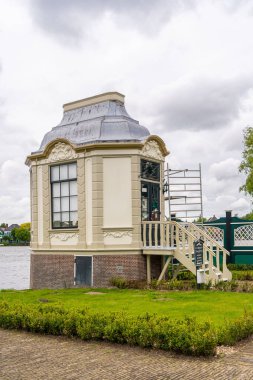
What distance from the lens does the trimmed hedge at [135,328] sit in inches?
273

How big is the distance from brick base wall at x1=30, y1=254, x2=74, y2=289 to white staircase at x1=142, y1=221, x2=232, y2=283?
2.78 metres

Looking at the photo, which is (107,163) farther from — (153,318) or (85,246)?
(153,318)

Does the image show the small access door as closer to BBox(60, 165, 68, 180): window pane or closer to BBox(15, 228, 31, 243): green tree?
BBox(60, 165, 68, 180): window pane

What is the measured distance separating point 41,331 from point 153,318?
2214 millimetres

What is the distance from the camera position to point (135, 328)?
24.5 ft

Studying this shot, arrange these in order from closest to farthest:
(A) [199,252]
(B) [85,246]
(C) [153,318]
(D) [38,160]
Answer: (C) [153,318], (A) [199,252], (B) [85,246], (D) [38,160]

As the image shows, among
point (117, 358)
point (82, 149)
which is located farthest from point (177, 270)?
point (117, 358)

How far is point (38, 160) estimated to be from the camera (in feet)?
57.1

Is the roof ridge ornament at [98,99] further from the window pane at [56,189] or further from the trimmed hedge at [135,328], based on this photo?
the trimmed hedge at [135,328]

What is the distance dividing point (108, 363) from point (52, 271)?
33.9ft

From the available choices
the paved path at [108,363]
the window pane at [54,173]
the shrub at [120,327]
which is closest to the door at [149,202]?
the window pane at [54,173]

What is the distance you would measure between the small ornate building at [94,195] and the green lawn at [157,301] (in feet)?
4.93

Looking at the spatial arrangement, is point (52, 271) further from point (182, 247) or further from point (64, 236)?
point (182, 247)

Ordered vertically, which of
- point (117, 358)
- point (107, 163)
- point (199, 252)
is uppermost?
point (107, 163)
